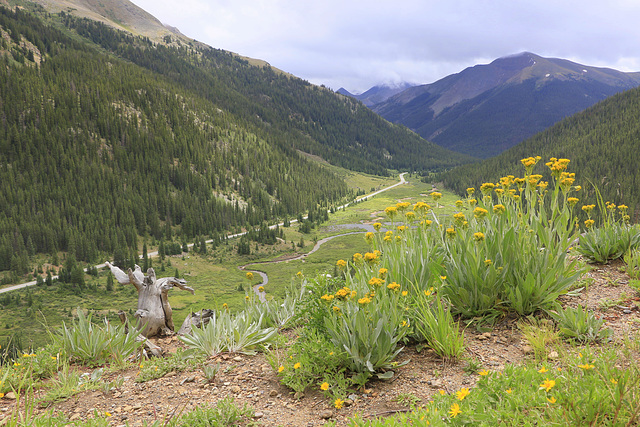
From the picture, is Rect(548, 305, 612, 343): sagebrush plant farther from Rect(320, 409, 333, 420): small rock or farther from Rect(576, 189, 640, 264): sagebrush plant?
Rect(576, 189, 640, 264): sagebrush plant

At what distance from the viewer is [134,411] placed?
15.0ft

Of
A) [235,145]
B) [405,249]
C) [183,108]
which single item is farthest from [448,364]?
[183,108]

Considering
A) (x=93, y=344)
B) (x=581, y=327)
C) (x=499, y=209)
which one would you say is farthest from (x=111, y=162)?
(x=581, y=327)

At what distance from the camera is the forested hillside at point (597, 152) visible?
90562 mm

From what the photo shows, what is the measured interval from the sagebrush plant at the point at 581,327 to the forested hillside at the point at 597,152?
83.2 metres

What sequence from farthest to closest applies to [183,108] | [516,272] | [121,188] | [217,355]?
[183,108] → [121,188] → [217,355] → [516,272]

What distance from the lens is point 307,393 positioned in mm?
4719

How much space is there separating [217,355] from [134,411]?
1.75 m

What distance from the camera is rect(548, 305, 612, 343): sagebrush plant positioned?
15.0ft

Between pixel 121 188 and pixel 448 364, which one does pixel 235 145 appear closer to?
pixel 121 188

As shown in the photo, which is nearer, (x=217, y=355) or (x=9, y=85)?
(x=217, y=355)

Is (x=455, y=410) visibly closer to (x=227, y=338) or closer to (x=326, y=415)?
(x=326, y=415)

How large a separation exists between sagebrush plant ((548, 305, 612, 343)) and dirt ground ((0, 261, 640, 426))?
0.58 feet

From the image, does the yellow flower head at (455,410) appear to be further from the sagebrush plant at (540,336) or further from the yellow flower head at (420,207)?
the yellow flower head at (420,207)
